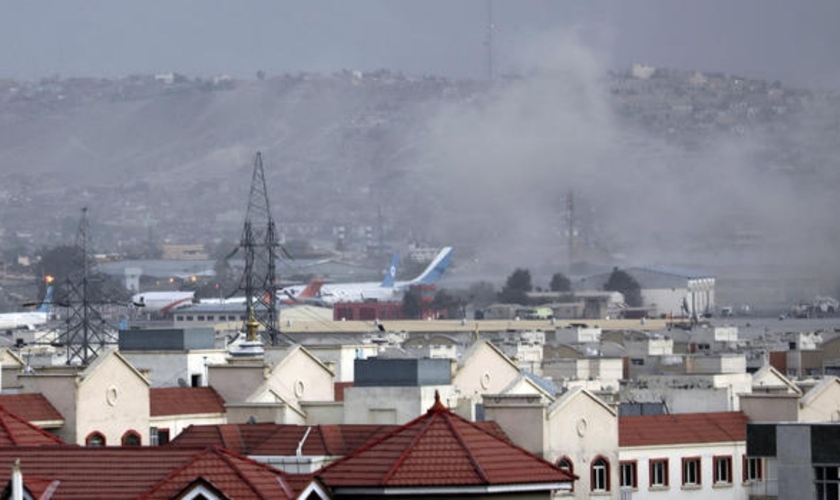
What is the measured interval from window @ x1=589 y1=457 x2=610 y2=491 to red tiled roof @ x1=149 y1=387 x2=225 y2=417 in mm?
5651

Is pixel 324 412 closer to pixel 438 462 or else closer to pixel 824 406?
pixel 824 406

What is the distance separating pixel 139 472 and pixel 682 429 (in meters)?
17.0

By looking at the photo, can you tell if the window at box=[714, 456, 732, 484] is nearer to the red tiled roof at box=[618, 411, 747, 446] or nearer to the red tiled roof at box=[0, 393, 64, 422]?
the red tiled roof at box=[618, 411, 747, 446]

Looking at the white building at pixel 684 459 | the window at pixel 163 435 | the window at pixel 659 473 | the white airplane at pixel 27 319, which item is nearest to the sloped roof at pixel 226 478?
the white building at pixel 684 459

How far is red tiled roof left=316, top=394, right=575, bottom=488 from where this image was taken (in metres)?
20.3

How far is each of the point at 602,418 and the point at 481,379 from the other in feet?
28.6

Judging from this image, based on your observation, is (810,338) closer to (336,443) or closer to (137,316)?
(336,443)

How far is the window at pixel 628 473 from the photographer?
34.3m

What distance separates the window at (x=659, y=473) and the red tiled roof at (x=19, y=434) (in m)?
12.1

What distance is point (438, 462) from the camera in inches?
810

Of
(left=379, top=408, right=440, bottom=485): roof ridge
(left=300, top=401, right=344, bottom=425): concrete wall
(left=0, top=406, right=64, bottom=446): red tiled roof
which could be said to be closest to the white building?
(left=300, top=401, right=344, bottom=425): concrete wall

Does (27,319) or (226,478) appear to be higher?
(27,319)

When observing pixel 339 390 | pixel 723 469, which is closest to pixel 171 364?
pixel 339 390

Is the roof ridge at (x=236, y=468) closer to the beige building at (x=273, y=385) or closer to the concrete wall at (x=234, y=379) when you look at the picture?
the beige building at (x=273, y=385)
